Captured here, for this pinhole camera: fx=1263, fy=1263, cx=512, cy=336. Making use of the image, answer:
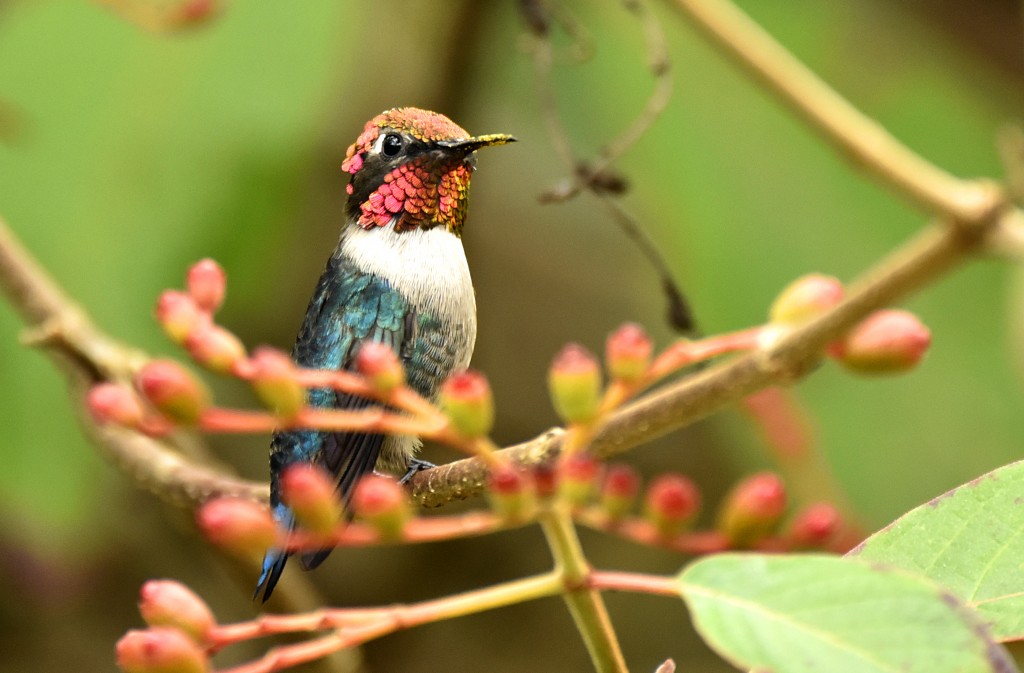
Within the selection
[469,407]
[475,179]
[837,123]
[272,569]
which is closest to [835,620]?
[469,407]

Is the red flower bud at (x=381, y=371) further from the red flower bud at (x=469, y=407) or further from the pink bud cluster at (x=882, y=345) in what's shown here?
the pink bud cluster at (x=882, y=345)

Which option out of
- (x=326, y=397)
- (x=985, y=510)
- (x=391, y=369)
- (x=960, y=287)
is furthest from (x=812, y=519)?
(x=960, y=287)

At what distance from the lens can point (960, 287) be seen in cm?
183

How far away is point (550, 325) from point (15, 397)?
139 centimetres

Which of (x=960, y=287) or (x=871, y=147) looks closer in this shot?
(x=871, y=147)

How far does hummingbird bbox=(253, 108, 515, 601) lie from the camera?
43.3 inches

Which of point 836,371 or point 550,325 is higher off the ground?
point 550,325

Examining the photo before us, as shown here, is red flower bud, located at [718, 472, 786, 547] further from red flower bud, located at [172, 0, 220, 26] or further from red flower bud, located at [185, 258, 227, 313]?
red flower bud, located at [172, 0, 220, 26]

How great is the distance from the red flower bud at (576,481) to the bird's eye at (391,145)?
0.60m

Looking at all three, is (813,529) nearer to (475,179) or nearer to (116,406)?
(116,406)

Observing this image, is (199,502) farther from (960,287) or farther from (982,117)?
(982,117)

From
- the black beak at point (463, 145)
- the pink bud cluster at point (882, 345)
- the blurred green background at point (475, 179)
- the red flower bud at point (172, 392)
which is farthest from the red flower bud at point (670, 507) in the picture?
the blurred green background at point (475, 179)

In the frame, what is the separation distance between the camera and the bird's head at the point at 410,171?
1080 mm

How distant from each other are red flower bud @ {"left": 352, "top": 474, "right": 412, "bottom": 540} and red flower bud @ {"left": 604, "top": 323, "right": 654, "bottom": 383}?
0.11 meters
